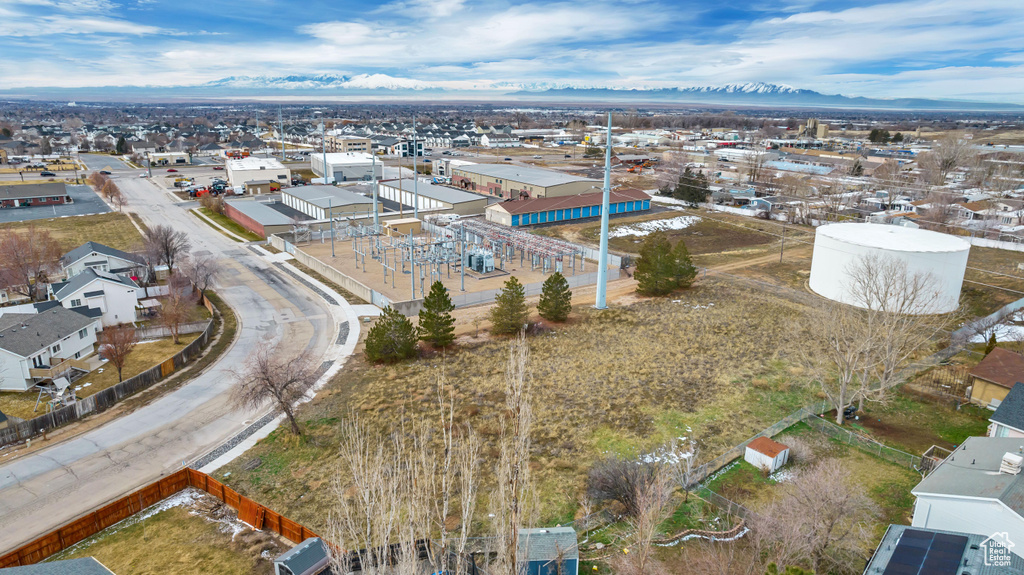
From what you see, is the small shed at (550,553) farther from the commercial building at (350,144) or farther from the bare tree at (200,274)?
the commercial building at (350,144)

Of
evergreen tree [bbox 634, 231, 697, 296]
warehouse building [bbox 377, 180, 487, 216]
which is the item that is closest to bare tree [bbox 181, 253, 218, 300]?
warehouse building [bbox 377, 180, 487, 216]

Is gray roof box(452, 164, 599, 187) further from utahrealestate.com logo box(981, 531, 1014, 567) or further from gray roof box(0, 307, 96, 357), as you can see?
utahrealestate.com logo box(981, 531, 1014, 567)

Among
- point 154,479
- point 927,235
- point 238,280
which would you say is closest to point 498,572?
point 154,479

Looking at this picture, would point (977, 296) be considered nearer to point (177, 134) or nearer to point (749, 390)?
point (749, 390)

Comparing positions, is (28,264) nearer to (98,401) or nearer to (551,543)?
(98,401)

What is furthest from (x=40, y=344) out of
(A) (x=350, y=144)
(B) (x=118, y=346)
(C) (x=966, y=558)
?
(A) (x=350, y=144)
